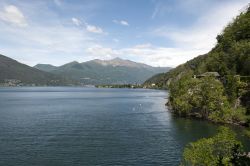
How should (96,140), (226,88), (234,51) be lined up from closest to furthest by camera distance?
(96,140)
(226,88)
(234,51)

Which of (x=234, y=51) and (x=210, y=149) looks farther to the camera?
(x=234, y=51)

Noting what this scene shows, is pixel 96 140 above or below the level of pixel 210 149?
below

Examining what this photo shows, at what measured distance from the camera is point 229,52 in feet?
541

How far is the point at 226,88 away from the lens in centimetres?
13475

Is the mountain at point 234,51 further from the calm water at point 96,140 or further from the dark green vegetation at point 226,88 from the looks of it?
the calm water at point 96,140

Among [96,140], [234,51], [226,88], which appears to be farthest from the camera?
[234,51]

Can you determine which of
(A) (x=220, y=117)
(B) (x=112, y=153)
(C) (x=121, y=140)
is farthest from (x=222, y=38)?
(B) (x=112, y=153)

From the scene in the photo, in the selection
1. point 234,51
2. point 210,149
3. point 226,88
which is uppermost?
point 234,51

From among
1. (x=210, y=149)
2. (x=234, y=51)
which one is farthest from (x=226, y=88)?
(x=210, y=149)

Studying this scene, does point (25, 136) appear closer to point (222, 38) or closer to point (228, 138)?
point (228, 138)

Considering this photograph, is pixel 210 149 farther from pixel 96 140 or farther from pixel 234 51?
pixel 234 51

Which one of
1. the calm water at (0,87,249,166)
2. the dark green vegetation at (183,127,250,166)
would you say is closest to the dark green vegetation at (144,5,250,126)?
the calm water at (0,87,249,166)

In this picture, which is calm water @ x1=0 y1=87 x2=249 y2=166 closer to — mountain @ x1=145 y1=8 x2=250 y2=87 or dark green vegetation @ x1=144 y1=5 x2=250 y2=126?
dark green vegetation @ x1=144 y1=5 x2=250 y2=126

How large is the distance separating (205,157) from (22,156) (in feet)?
151
